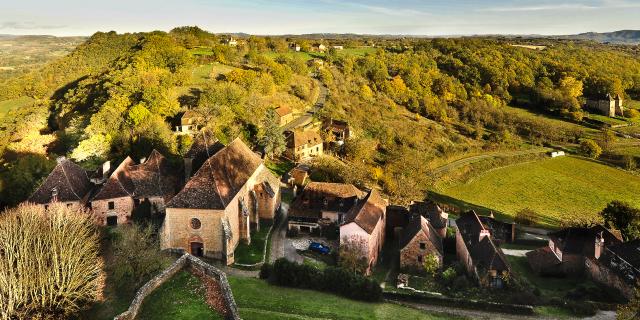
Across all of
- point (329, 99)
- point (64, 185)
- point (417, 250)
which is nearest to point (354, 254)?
point (417, 250)

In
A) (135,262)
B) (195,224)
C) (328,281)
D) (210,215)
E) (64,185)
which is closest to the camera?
(135,262)

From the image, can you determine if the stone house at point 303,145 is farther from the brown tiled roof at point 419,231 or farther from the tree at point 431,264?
the tree at point 431,264

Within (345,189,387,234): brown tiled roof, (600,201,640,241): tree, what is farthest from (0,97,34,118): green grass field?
(600,201,640,241): tree

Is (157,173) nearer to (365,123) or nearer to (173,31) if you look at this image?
(365,123)

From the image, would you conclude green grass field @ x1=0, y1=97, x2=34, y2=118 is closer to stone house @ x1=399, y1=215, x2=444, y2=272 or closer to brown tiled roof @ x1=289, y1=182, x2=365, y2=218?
brown tiled roof @ x1=289, y1=182, x2=365, y2=218

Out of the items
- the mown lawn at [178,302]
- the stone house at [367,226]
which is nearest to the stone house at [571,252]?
the stone house at [367,226]

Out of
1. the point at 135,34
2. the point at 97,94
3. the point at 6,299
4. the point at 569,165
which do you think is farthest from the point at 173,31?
the point at 6,299

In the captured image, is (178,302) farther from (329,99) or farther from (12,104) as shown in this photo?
(12,104)
